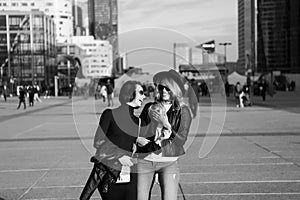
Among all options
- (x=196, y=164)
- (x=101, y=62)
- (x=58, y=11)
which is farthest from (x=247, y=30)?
(x=101, y=62)

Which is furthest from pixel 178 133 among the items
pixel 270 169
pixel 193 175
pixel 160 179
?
pixel 270 169

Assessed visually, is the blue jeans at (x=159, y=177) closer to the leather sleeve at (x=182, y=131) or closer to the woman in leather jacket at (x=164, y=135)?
the woman in leather jacket at (x=164, y=135)

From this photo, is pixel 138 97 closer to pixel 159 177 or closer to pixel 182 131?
pixel 182 131

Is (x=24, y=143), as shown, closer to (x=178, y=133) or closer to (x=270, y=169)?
(x=270, y=169)

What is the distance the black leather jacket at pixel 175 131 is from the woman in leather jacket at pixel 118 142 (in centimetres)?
13

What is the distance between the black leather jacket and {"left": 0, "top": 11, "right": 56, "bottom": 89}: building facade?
7749 cm

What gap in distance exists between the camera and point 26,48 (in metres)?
84.2

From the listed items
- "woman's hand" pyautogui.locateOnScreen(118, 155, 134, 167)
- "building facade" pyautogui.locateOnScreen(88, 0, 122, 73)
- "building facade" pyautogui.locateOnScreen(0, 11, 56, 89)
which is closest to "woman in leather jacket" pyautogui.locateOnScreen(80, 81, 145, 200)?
"woman's hand" pyautogui.locateOnScreen(118, 155, 134, 167)

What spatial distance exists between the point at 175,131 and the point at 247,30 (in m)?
88.3

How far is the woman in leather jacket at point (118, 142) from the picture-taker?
463 cm

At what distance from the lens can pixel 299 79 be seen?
307 ft

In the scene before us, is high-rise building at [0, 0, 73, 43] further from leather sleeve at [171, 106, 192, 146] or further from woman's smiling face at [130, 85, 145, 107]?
leather sleeve at [171, 106, 192, 146]

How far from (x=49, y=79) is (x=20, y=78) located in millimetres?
6428

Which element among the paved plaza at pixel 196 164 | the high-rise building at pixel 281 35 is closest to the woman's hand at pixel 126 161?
the paved plaza at pixel 196 164
